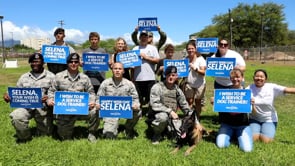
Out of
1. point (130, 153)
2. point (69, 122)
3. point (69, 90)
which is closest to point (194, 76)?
point (130, 153)

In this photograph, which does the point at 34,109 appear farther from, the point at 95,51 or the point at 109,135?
the point at 95,51

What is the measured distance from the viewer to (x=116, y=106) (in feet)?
20.4

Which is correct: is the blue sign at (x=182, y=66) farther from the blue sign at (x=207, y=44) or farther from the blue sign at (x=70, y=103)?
the blue sign at (x=70, y=103)

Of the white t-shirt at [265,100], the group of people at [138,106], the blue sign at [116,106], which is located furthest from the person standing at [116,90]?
the white t-shirt at [265,100]

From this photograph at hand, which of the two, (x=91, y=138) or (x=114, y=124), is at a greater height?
(x=114, y=124)

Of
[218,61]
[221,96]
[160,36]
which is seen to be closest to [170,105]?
[221,96]

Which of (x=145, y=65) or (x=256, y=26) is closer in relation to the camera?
(x=145, y=65)

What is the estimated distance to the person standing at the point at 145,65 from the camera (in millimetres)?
7637

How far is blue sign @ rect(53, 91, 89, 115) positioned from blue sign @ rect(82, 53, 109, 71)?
1.28 metres

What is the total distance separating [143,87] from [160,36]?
1498 millimetres

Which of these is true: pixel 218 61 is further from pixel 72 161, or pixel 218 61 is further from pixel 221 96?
pixel 72 161

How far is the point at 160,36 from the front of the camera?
27.7 feet

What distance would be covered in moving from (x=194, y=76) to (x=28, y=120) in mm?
3713

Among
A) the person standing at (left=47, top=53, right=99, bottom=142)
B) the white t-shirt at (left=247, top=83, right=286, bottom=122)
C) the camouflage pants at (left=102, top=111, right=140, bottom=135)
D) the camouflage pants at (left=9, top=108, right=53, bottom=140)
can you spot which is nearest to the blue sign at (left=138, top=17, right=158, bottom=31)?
the person standing at (left=47, top=53, right=99, bottom=142)
